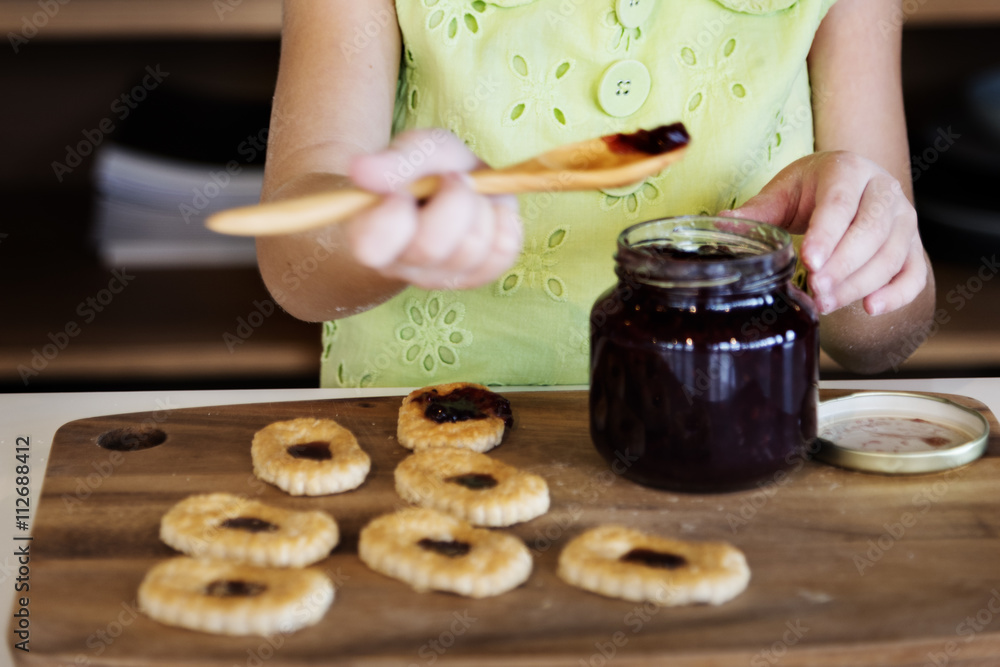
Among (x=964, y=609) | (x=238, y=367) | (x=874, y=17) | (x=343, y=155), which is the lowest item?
(x=238, y=367)

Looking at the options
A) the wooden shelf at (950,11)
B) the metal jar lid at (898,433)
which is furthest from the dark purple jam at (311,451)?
the wooden shelf at (950,11)

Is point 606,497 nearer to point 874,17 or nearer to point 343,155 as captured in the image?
point 343,155

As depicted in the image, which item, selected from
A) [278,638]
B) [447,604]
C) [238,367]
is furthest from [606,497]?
[238,367]

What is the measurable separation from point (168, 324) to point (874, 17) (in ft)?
4.65

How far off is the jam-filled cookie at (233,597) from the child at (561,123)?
34cm

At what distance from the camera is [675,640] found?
28.4 inches

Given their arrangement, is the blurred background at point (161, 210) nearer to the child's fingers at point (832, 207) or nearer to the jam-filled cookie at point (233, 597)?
the child's fingers at point (832, 207)

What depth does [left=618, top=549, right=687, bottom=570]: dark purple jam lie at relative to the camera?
0.80 m

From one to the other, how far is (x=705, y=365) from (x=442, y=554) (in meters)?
0.26

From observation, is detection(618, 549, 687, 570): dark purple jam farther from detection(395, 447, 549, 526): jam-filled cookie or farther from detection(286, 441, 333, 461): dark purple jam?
detection(286, 441, 333, 461): dark purple jam

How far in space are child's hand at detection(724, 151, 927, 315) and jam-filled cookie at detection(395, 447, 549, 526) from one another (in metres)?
0.32

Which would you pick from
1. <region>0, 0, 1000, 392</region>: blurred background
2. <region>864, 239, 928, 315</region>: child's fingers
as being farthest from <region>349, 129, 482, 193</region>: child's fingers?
<region>0, 0, 1000, 392</region>: blurred background

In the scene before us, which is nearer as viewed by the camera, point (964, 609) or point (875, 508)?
point (964, 609)

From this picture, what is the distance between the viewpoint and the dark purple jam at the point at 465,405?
41.5 inches
